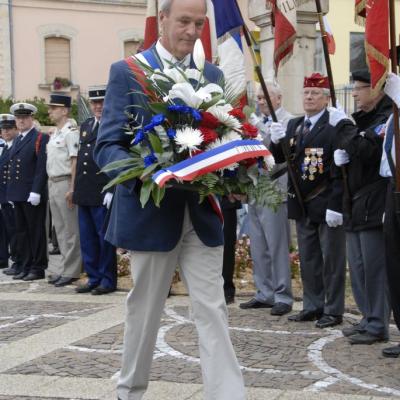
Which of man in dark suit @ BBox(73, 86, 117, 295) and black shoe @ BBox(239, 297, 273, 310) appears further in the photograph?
man in dark suit @ BBox(73, 86, 117, 295)

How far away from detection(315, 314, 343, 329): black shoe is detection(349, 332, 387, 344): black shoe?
553mm

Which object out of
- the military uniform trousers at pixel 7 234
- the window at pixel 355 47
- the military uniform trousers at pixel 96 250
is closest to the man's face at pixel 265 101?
the military uniform trousers at pixel 96 250

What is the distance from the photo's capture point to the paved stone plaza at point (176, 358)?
4.92 m

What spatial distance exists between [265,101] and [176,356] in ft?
9.33

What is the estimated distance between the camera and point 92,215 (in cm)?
909

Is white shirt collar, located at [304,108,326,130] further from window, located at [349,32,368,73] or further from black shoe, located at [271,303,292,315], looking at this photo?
window, located at [349,32,368,73]

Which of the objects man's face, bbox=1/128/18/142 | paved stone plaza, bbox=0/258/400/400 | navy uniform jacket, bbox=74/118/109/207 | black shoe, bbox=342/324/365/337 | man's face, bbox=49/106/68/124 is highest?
man's face, bbox=49/106/68/124

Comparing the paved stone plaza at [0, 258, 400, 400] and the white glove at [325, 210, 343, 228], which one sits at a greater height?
the white glove at [325, 210, 343, 228]

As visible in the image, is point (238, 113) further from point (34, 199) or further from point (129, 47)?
point (129, 47)

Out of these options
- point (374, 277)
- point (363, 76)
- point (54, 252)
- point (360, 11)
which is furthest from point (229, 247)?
point (54, 252)

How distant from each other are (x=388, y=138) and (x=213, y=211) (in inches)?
73.4

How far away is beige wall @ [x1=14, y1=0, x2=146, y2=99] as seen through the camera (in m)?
30.5

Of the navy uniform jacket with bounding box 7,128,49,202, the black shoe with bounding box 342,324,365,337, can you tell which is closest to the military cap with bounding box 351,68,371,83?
the black shoe with bounding box 342,324,365,337

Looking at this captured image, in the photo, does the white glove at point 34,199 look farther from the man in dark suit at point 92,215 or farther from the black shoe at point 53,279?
the man in dark suit at point 92,215
